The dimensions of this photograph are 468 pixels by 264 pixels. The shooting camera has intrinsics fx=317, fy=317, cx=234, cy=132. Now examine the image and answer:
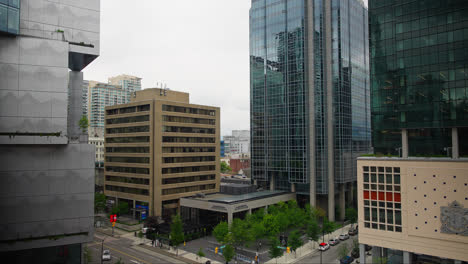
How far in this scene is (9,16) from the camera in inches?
1101

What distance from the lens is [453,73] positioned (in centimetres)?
4438

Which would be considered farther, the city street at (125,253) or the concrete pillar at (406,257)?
the city street at (125,253)

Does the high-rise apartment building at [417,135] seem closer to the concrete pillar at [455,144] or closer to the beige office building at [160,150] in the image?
the concrete pillar at [455,144]

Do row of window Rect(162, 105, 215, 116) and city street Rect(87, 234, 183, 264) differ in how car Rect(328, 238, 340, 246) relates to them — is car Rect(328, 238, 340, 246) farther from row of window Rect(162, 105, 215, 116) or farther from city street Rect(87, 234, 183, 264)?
row of window Rect(162, 105, 215, 116)

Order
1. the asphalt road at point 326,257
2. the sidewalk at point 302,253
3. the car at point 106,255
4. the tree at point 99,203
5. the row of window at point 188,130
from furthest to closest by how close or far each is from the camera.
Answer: the row of window at point 188,130 → the tree at point 99,203 → the sidewalk at point 302,253 → the asphalt road at point 326,257 → the car at point 106,255

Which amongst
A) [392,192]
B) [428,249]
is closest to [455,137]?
[392,192]

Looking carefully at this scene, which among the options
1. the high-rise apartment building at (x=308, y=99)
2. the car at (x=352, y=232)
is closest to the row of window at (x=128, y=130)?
the high-rise apartment building at (x=308, y=99)

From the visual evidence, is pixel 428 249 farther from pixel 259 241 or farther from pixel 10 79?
pixel 10 79

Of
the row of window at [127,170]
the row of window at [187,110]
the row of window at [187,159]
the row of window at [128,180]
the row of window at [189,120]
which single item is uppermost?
the row of window at [187,110]

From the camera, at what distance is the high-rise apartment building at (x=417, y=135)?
43.1m

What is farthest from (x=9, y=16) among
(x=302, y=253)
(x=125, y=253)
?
(x=302, y=253)

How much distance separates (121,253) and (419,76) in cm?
5834

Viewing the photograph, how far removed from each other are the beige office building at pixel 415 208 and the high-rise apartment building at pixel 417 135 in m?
0.12

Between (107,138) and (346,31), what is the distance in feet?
249
